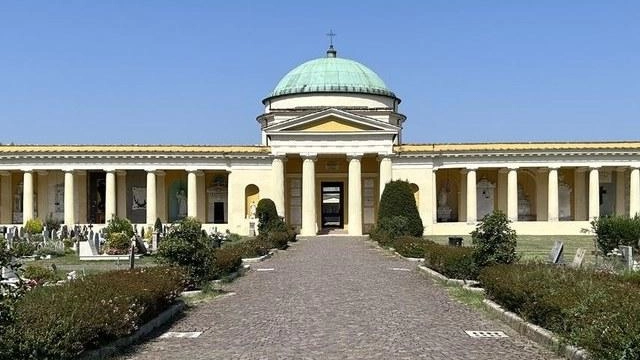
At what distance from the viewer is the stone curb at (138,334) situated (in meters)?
10.5

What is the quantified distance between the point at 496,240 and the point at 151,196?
43.5 m

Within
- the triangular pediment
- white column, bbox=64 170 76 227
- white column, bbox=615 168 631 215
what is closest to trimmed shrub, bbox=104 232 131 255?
the triangular pediment

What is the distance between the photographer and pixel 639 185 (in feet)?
192

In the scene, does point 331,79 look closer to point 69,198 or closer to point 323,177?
point 323,177

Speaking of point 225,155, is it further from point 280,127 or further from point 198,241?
point 198,241

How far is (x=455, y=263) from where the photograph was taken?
68.9 ft

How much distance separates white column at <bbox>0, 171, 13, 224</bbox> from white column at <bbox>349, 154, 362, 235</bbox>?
1028 inches

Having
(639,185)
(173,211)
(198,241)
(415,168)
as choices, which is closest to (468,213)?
(415,168)

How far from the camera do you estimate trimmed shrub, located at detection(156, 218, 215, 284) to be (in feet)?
61.4

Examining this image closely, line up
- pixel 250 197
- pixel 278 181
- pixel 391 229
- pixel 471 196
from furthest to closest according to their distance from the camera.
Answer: pixel 250 197, pixel 471 196, pixel 278 181, pixel 391 229

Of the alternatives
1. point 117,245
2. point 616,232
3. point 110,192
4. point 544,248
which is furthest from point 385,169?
point 616,232

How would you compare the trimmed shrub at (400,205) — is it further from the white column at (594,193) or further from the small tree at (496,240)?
the small tree at (496,240)

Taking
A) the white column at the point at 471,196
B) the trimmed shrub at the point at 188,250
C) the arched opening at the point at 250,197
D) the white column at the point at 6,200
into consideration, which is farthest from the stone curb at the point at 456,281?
the white column at the point at 6,200

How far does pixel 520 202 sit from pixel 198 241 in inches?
1851
